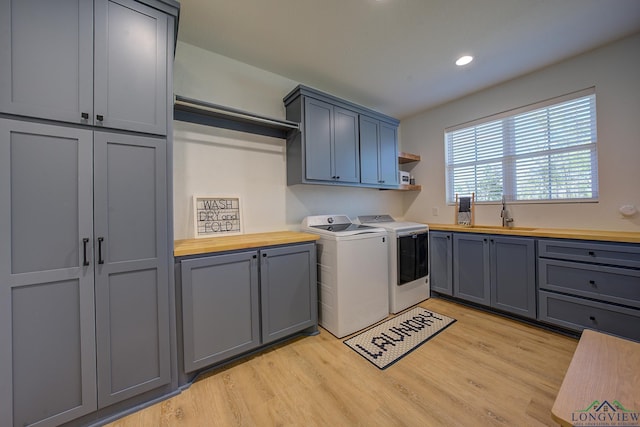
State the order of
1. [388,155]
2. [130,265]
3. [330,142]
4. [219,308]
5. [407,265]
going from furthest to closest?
[388,155] < [407,265] < [330,142] < [219,308] < [130,265]

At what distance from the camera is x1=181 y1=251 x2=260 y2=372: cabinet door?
1646 mm

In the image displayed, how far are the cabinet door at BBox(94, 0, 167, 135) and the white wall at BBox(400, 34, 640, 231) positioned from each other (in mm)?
2990

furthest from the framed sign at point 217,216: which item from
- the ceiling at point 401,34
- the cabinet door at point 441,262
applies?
the cabinet door at point 441,262

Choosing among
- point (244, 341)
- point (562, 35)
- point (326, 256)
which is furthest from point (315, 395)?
point (562, 35)

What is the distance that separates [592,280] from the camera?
6.68 ft

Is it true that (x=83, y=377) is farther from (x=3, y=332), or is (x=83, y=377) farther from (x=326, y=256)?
(x=326, y=256)

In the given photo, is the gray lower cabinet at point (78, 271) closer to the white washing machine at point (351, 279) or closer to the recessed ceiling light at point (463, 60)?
the white washing machine at point (351, 279)

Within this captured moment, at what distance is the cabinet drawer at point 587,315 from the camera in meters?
1.88

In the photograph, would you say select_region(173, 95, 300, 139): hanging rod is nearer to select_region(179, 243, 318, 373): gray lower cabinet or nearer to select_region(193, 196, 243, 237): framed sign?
select_region(193, 196, 243, 237): framed sign

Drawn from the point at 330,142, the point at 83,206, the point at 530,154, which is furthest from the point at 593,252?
the point at 83,206

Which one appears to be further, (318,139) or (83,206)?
(318,139)

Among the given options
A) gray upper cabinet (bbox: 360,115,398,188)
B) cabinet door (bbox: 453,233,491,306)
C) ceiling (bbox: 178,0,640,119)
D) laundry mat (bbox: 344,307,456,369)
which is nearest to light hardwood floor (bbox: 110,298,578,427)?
laundry mat (bbox: 344,307,456,369)

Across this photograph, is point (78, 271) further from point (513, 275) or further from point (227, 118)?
point (513, 275)

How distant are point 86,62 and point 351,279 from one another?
238 cm
